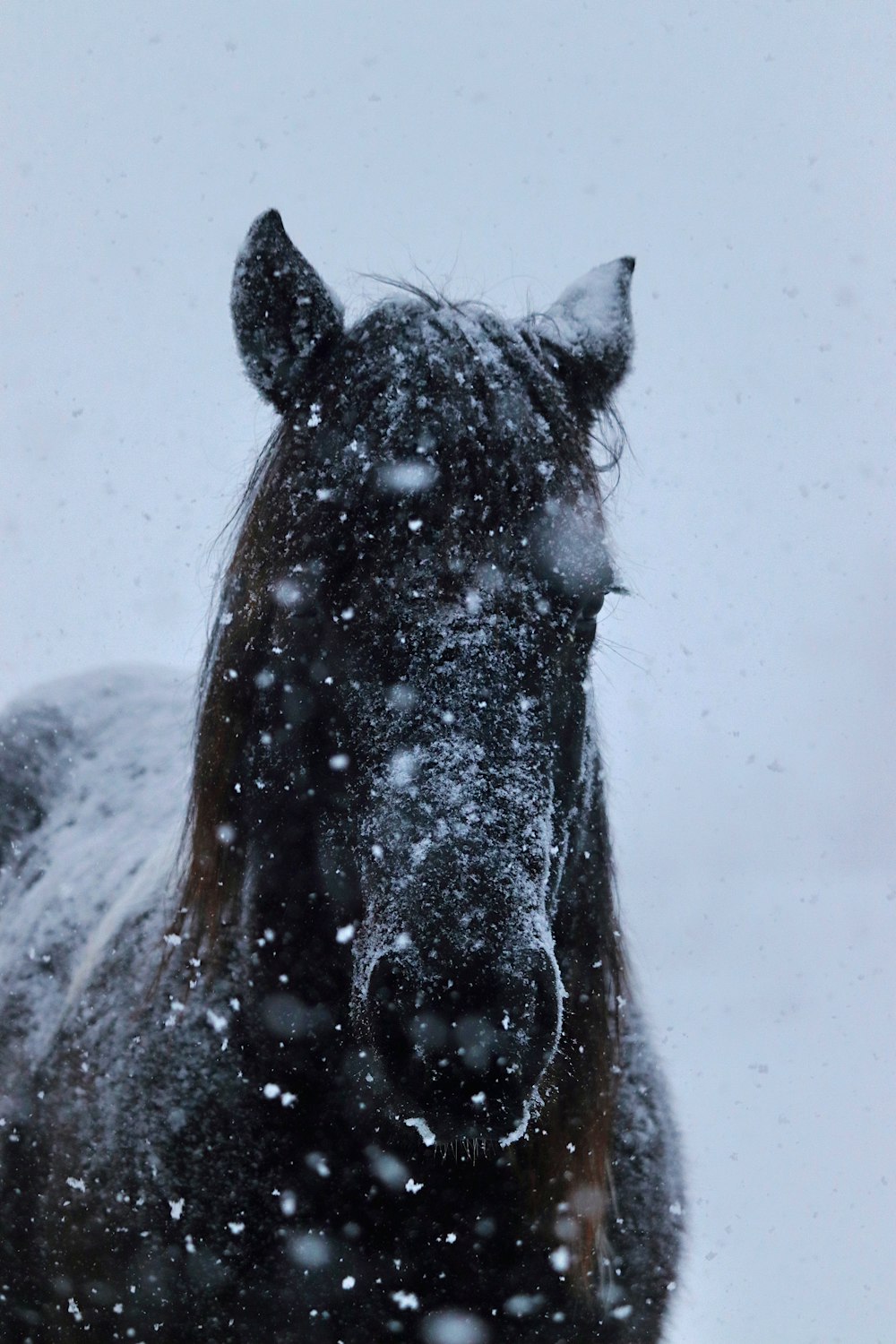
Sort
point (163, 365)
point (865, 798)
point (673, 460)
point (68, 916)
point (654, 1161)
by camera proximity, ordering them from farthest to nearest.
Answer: point (673, 460), point (163, 365), point (865, 798), point (68, 916), point (654, 1161)

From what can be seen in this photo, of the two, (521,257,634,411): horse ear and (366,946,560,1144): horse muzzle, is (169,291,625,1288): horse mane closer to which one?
(521,257,634,411): horse ear

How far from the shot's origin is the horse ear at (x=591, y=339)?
6.30 ft

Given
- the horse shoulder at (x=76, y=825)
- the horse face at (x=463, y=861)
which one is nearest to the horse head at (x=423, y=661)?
the horse face at (x=463, y=861)

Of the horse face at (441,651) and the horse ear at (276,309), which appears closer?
the horse face at (441,651)

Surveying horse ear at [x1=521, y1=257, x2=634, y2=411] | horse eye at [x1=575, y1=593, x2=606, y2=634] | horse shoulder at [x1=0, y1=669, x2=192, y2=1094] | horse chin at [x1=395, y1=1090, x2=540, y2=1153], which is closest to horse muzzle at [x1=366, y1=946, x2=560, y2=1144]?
horse chin at [x1=395, y1=1090, x2=540, y2=1153]

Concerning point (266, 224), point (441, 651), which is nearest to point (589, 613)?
point (441, 651)

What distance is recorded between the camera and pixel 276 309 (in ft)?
5.59

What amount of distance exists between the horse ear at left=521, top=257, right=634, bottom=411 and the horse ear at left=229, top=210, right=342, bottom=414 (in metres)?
0.45

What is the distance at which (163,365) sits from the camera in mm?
17797

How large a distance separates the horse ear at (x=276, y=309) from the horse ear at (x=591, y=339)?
1.48ft

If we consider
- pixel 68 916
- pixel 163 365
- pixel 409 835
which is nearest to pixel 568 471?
pixel 409 835

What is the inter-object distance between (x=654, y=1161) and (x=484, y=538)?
1.50 meters

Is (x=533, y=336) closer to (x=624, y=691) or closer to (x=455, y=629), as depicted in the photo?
(x=455, y=629)

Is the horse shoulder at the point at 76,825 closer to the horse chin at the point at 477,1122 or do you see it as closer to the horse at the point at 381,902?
the horse at the point at 381,902
